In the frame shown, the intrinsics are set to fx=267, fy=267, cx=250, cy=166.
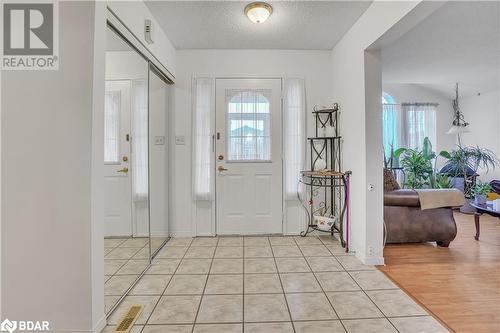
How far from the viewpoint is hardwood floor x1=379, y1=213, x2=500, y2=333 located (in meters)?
1.86

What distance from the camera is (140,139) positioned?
257cm

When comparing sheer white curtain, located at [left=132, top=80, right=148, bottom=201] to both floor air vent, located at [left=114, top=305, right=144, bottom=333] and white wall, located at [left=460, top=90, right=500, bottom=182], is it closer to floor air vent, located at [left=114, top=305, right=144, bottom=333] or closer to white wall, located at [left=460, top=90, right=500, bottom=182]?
floor air vent, located at [left=114, top=305, right=144, bottom=333]

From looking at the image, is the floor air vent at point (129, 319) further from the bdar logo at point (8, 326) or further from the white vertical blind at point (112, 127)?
the white vertical blind at point (112, 127)

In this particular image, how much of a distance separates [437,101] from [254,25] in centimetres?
543

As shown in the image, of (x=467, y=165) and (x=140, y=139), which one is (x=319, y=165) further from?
(x=467, y=165)

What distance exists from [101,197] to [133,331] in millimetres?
880

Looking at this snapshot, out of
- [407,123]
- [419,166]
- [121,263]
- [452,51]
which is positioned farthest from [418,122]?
[121,263]

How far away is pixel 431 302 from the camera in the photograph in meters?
2.02

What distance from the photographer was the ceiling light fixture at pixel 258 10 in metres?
2.46

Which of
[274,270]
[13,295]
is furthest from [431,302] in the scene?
[13,295]

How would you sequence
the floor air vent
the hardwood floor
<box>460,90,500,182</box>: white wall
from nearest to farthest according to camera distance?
1. the floor air vent
2. the hardwood floor
3. <box>460,90,500,182</box>: white wall

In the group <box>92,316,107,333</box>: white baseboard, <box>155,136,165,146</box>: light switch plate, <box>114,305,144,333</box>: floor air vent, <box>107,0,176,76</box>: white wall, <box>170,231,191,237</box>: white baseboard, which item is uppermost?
<box>107,0,176,76</box>: white wall

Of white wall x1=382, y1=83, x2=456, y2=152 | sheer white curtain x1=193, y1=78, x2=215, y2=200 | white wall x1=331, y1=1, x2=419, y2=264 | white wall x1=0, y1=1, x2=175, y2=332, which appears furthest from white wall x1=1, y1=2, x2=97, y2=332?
white wall x1=382, y1=83, x2=456, y2=152

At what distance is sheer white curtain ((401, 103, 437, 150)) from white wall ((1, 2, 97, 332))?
645 centimetres
